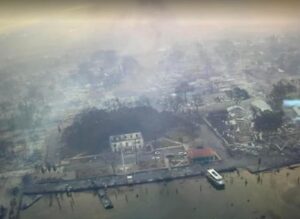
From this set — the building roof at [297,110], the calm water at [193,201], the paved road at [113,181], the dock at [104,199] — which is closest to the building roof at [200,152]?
the paved road at [113,181]

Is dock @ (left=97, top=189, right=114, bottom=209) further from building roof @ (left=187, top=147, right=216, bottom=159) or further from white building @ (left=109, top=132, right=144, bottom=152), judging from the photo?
building roof @ (left=187, top=147, right=216, bottom=159)

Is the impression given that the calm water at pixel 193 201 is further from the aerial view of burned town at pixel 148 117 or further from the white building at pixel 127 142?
the white building at pixel 127 142

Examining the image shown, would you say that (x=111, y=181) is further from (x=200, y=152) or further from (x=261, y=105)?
(x=261, y=105)

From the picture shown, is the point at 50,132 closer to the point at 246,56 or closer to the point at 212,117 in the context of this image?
the point at 212,117

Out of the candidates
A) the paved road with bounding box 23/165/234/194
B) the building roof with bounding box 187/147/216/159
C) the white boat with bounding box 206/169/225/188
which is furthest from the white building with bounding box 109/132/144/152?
the white boat with bounding box 206/169/225/188

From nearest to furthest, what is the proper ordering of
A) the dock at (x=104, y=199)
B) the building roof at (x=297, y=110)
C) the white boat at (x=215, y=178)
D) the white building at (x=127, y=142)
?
the dock at (x=104, y=199) < the white boat at (x=215, y=178) < the white building at (x=127, y=142) < the building roof at (x=297, y=110)

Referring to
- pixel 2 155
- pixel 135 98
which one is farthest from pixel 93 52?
pixel 2 155
